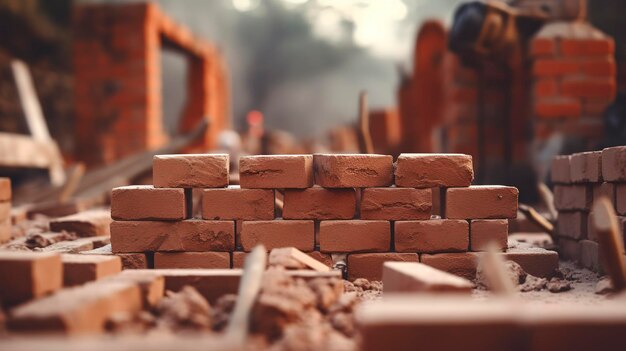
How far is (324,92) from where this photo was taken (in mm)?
30844

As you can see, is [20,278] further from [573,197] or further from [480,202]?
[573,197]

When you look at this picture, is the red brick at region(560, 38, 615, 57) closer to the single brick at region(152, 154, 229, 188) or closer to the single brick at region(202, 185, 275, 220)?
the single brick at region(202, 185, 275, 220)

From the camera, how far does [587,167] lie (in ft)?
12.6

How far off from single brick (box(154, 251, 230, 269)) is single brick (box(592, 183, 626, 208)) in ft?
8.27

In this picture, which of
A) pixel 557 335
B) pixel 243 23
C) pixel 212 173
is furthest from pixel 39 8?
pixel 557 335

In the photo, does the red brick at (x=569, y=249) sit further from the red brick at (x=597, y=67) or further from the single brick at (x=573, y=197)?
the red brick at (x=597, y=67)

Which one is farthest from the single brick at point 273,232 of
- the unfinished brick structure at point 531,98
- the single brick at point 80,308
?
the unfinished brick structure at point 531,98

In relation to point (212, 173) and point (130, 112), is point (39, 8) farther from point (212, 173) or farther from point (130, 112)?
point (212, 173)


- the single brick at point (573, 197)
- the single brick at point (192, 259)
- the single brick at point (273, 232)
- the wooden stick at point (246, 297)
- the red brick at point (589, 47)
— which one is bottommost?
the single brick at point (192, 259)

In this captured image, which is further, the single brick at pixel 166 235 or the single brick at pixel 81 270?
the single brick at pixel 166 235

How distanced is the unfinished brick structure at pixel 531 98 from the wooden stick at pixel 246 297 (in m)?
4.24

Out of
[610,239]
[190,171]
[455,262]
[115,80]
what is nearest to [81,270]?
[190,171]

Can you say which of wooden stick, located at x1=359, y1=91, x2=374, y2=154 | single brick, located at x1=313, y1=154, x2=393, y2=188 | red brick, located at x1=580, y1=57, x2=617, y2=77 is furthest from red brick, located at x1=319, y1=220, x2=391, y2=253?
red brick, located at x1=580, y1=57, x2=617, y2=77

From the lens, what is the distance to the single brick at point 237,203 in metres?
3.60
